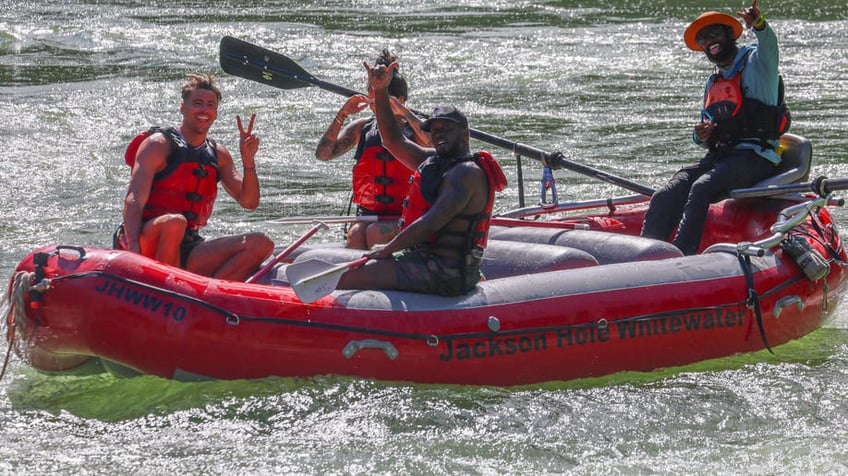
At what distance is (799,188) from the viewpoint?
6336 millimetres

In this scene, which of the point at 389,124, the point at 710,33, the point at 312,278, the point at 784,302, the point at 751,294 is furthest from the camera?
the point at 710,33

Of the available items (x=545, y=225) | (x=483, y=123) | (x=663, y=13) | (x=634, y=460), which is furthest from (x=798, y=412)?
(x=663, y=13)

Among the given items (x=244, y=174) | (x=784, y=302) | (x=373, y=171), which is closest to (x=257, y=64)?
(x=373, y=171)

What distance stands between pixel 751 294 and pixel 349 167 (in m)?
6.02

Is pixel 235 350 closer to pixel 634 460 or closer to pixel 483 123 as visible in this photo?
pixel 634 460

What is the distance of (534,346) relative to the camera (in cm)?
553

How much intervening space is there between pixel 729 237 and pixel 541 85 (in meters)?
7.61

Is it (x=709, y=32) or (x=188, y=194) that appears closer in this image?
(x=188, y=194)

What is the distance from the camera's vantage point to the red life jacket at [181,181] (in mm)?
5809

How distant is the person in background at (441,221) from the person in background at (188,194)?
0.65 meters

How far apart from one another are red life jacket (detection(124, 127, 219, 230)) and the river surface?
2.70 ft

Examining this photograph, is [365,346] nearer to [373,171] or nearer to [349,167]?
[373,171]

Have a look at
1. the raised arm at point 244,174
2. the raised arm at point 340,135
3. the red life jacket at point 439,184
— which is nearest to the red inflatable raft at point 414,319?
the red life jacket at point 439,184

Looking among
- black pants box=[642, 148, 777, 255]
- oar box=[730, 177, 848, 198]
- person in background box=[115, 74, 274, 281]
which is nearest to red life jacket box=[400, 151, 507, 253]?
person in background box=[115, 74, 274, 281]
